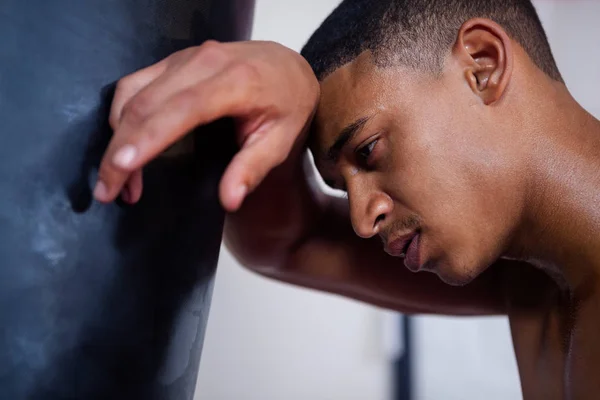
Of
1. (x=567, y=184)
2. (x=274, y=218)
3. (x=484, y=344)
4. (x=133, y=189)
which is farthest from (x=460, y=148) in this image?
(x=484, y=344)

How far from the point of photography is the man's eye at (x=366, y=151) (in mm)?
622

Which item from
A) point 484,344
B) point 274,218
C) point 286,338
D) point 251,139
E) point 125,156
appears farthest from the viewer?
point 484,344

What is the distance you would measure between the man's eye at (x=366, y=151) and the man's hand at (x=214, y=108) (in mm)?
138

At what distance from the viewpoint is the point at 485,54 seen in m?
→ 0.64

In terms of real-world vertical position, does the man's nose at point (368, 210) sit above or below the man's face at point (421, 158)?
below

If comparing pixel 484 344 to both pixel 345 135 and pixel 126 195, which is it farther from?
pixel 126 195

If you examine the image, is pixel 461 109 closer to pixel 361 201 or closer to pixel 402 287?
pixel 361 201

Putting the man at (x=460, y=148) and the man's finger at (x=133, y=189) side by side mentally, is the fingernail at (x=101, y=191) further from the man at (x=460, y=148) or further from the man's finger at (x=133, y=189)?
the man at (x=460, y=148)

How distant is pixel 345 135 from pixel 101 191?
33 centimetres

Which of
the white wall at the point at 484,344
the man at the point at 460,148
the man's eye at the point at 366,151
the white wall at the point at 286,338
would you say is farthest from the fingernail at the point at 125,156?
the white wall at the point at 484,344

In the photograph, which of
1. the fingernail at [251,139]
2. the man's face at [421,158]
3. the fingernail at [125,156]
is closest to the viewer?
the fingernail at [125,156]

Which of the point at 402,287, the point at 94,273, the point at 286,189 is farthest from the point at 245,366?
the point at 94,273

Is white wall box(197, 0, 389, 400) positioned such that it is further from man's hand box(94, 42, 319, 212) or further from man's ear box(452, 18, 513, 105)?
man's hand box(94, 42, 319, 212)

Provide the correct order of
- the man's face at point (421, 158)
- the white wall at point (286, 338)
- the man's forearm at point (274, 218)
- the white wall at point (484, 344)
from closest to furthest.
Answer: the man's face at point (421, 158) < the man's forearm at point (274, 218) < the white wall at point (286, 338) < the white wall at point (484, 344)
